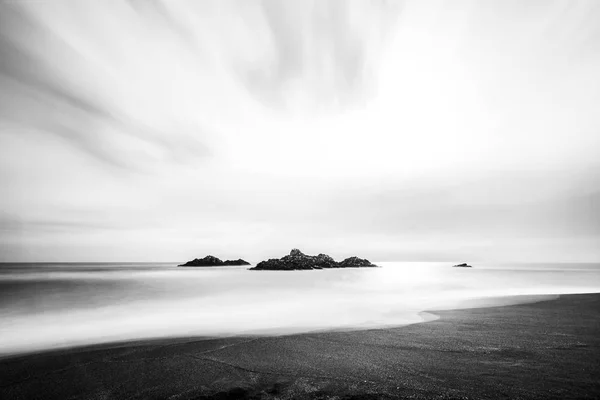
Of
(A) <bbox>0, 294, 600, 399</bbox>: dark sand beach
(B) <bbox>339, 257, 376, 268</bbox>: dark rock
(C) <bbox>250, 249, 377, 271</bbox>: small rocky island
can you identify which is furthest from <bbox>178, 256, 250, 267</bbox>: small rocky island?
(A) <bbox>0, 294, 600, 399</bbox>: dark sand beach

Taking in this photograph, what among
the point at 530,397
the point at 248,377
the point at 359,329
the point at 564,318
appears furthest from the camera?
the point at 564,318

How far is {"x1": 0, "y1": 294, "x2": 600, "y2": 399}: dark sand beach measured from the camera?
17.3 feet

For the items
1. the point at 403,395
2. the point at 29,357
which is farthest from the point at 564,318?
the point at 29,357

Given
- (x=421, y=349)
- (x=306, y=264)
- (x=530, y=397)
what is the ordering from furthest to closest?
(x=306, y=264), (x=421, y=349), (x=530, y=397)

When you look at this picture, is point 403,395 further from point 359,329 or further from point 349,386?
point 359,329

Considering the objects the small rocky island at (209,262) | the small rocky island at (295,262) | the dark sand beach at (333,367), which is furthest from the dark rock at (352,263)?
the dark sand beach at (333,367)

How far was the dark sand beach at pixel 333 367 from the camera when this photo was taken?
17.3ft

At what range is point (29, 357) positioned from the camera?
26.3ft

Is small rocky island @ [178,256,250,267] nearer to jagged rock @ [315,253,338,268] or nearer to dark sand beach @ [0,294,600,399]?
jagged rock @ [315,253,338,268]

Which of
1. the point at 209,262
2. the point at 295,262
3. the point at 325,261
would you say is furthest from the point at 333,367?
the point at 209,262

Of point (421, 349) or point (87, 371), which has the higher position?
point (421, 349)

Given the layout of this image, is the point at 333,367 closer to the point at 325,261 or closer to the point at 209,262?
the point at 325,261

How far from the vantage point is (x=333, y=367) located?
6.44m

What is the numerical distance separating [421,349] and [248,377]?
→ 4638 mm
